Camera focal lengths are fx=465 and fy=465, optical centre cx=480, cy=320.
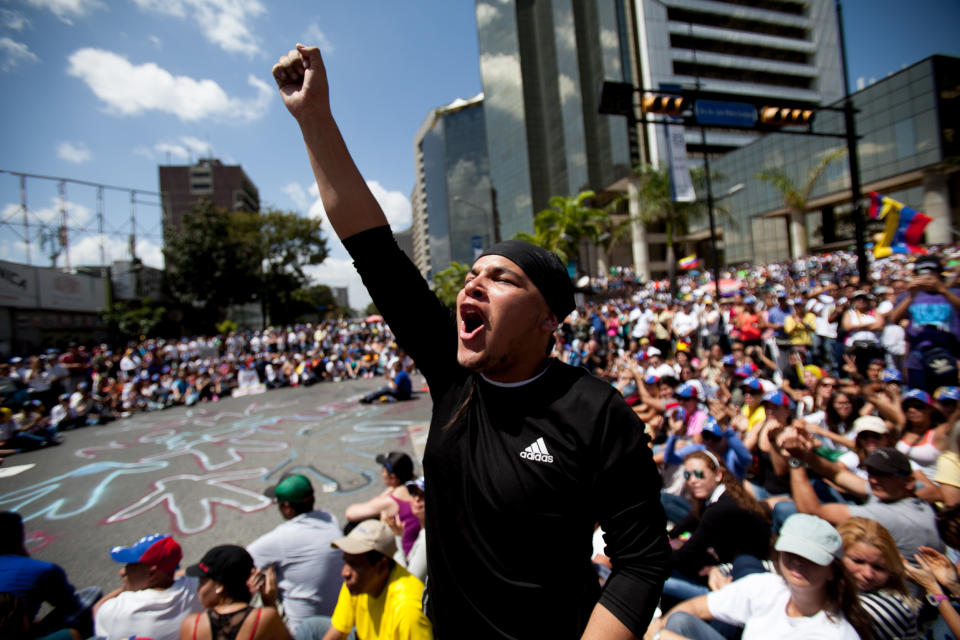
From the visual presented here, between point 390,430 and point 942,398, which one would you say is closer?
point 942,398

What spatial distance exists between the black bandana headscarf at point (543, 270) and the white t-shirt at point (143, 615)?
10.4ft

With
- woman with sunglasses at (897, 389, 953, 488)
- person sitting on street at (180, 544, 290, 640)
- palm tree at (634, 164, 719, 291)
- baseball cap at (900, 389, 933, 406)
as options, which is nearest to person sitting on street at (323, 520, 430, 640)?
person sitting on street at (180, 544, 290, 640)

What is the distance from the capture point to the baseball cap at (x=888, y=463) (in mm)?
2777

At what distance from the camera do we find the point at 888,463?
279 centimetres

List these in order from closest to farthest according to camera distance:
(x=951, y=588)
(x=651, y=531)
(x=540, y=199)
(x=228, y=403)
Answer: (x=651, y=531) → (x=951, y=588) → (x=228, y=403) → (x=540, y=199)

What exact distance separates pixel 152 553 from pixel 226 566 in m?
0.61

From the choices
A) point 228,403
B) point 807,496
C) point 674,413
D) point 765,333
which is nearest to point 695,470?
point 807,496

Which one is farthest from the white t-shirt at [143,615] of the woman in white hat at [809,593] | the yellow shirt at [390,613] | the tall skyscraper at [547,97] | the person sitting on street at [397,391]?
the tall skyscraper at [547,97]

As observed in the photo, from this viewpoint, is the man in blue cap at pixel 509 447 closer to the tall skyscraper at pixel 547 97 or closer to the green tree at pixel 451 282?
the tall skyscraper at pixel 547 97

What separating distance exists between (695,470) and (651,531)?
2778mm

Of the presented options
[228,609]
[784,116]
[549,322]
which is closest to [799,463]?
[549,322]

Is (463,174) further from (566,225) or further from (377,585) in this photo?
(377,585)

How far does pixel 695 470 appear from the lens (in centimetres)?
341

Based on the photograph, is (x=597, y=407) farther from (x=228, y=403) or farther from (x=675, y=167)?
(x=675, y=167)
